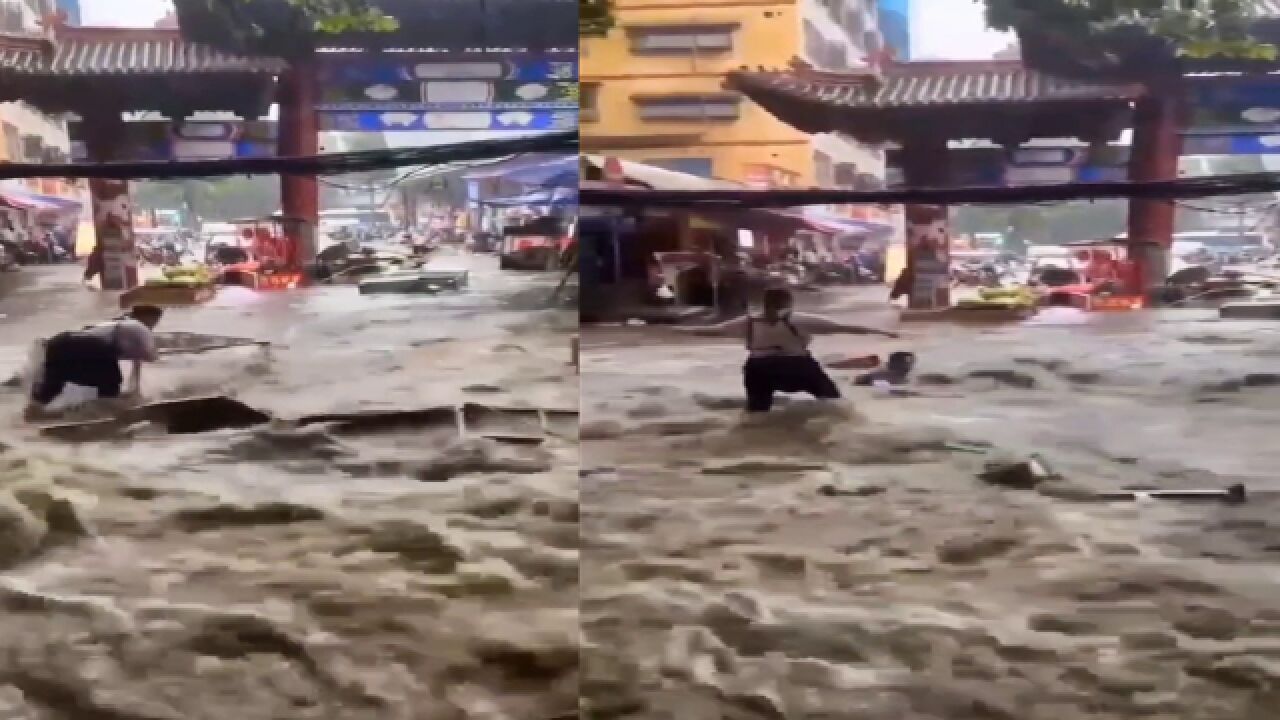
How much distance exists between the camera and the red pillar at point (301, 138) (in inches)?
69.0

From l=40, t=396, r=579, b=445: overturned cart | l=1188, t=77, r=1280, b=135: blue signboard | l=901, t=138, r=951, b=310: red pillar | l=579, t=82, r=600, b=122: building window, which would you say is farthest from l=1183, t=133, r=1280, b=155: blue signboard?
l=40, t=396, r=579, b=445: overturned cart

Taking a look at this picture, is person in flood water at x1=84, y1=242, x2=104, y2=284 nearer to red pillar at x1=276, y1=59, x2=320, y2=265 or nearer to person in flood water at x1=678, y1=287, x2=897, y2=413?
red pillar at x1=276, y1=59, x2=320, y2=265

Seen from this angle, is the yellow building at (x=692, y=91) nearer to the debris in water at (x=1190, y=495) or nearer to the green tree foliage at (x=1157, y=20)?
the green tree foliage at (x=1157, y=20)

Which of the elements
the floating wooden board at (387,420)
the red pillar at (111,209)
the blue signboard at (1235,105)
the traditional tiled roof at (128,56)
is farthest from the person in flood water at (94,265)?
the blue signboard at (1235,105)

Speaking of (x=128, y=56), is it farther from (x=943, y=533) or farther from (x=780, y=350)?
(x=943, y=533)

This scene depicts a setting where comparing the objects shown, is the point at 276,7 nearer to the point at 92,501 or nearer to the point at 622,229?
the point at 622,229

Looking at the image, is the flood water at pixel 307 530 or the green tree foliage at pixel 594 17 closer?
the flood water at pixel 307 530

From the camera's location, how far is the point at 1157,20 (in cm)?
169

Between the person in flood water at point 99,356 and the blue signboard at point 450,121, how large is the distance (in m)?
0.38

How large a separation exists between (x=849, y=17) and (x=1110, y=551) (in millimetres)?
827

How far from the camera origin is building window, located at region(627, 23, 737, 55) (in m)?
1.76

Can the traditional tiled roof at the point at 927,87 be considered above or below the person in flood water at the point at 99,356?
above

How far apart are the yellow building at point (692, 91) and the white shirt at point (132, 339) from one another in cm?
68

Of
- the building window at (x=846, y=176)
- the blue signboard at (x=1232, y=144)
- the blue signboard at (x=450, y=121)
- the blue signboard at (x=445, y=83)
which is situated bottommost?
the building window at (x=846, y=176)
